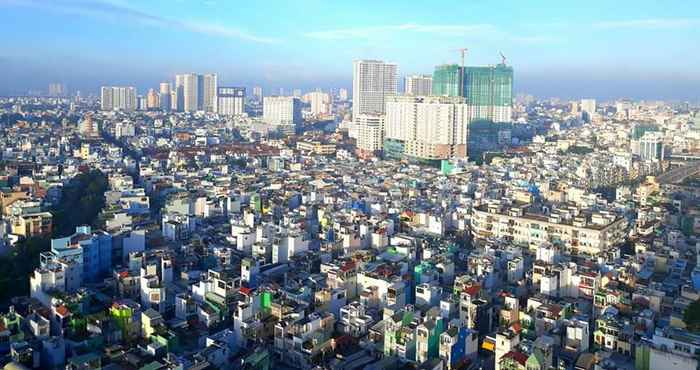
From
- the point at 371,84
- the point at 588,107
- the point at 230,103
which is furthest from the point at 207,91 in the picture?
the point at 588,107

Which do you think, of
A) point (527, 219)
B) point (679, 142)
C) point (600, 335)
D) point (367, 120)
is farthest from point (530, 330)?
point (679, 142)

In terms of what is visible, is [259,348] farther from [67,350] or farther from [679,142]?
[679,142]

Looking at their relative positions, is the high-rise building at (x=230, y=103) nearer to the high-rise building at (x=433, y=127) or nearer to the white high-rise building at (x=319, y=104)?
the white high-rise building at (x=319, y=104)

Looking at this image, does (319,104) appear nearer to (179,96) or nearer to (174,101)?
(179,96)

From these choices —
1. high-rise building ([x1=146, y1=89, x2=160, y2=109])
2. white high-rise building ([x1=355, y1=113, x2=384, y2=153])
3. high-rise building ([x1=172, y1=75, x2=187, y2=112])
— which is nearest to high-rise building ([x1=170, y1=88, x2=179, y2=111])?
high-rise building ([x1=172, y1=75, x2=187, y2=112])

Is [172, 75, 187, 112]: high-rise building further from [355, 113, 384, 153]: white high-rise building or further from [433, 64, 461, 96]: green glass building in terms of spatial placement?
[355, 113, 384, 153]: white high-rise building

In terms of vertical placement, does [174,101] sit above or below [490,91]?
below
